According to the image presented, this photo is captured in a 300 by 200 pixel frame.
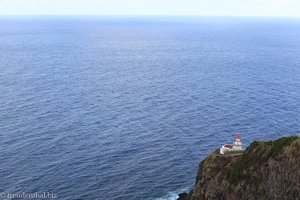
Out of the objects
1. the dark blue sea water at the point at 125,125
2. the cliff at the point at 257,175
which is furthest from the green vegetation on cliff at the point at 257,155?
the dark blue sea water at the point at 125,125

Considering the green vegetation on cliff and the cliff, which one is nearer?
the cliff

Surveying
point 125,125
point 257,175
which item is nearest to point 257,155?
point 257,175

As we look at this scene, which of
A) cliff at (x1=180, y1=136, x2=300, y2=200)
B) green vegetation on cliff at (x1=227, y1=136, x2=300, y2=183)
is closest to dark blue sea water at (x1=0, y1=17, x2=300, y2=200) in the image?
cliff at (x1=180, y1=136, x2=300, y2=200)

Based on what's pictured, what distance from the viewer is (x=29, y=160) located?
295 feet

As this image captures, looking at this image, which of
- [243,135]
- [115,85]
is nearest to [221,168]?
[243,135]

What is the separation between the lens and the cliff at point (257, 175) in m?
60.7

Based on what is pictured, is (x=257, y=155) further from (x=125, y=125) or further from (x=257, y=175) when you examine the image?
(x=125, y=125)

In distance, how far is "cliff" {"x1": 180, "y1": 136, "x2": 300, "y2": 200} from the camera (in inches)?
2389

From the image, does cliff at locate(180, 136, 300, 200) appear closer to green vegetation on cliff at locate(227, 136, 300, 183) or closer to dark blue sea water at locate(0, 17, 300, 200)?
green vegetation on cliff at locate(227, 136, 300, 183)

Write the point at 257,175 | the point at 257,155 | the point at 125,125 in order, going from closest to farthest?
1. the point at 257,175
2. the point at 257,155
3. the point at 125,125

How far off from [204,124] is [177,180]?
33.2 m

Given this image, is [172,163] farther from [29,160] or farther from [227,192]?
[29,160]

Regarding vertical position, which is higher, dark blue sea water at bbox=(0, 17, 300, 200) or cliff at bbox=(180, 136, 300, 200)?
cliff at bbox=(180, 136, 300, 200)

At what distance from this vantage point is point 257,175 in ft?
209
